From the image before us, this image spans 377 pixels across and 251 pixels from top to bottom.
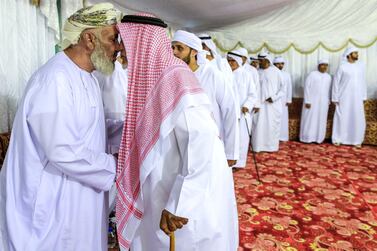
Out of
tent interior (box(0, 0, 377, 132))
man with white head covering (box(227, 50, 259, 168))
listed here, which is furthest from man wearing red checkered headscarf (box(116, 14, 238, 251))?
tent interior (box(0, 0, 377, 132))

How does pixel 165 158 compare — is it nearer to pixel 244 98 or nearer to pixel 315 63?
pixel 244 98

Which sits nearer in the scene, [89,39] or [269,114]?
[89,39]

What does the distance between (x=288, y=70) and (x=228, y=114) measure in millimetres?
5296

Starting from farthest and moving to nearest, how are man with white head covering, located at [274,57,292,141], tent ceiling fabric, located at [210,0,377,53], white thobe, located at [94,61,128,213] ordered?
1. tent ceiling fabric, located at [210,0,377,53]
2. man with white head covering, located at [274,57,292,141]
3. white thobe, located at [94,61,128,213]

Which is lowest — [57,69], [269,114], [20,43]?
[269,114]

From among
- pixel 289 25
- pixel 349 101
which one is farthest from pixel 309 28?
pixel 349 101

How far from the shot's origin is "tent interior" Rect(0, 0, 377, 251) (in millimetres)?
2777

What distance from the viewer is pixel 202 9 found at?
603cm

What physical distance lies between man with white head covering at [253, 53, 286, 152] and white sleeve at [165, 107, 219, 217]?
4.65 meters

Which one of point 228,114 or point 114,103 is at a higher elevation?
point 114,103

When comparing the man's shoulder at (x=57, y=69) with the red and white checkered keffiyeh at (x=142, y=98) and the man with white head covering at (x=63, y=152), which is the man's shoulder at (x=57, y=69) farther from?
the red and white checkered keffiyeh at (x=142, y=98)

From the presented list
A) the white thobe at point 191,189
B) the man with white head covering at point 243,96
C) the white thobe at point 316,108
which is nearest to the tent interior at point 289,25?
the white thobe at point 316,108

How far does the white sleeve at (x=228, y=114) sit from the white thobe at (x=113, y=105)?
0.79 metres

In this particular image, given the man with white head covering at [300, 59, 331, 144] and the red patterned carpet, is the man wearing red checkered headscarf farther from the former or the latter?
the man with white head covering at [300, 59, 331, 144]
